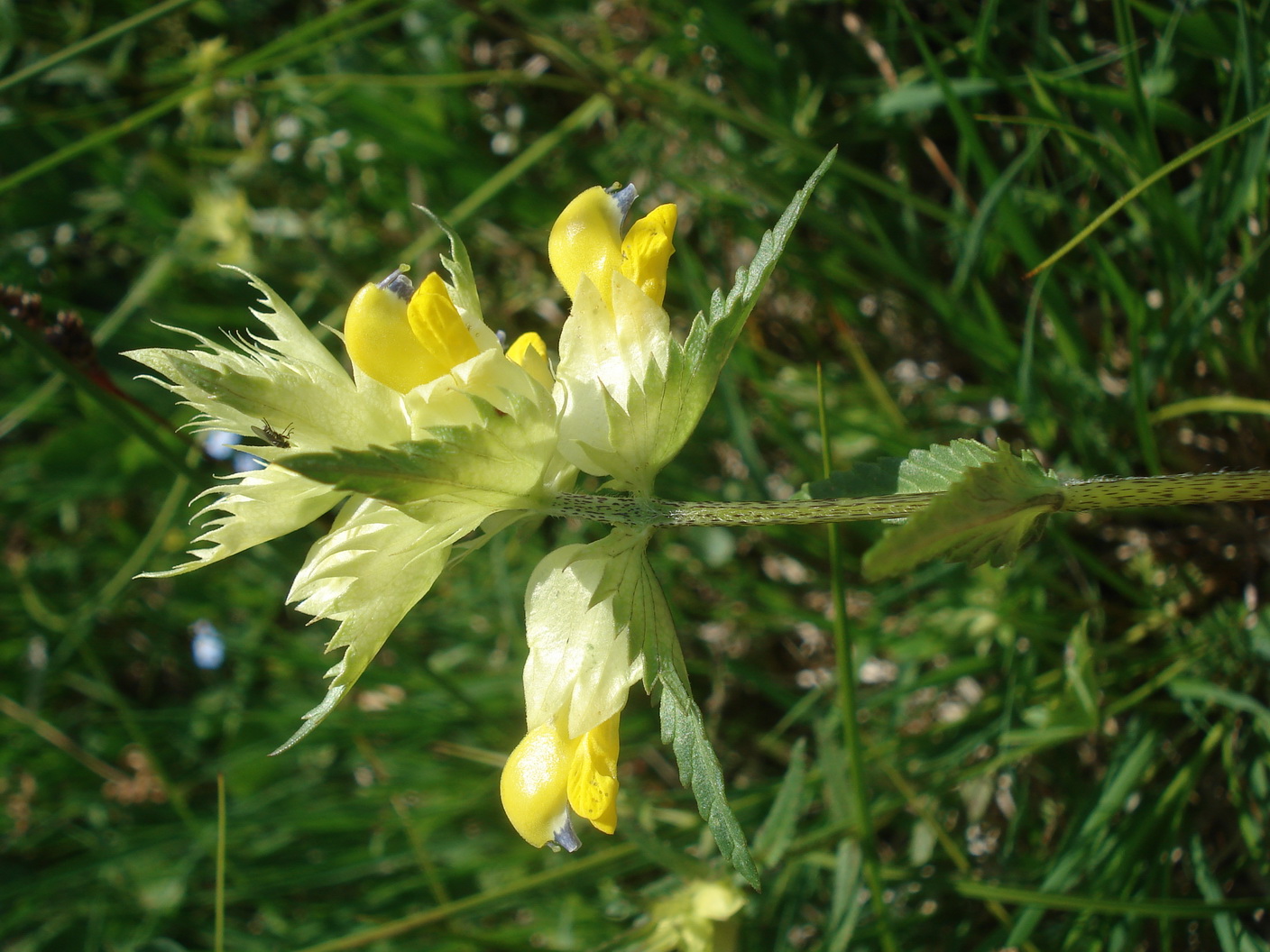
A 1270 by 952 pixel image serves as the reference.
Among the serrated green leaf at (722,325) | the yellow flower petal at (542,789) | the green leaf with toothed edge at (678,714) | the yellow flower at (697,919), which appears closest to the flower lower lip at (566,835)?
the yellow flower petal at (542,789)

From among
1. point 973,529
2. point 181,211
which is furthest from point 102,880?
point 973,529

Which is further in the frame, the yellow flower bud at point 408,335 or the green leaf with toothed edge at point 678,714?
the yellow flower bud at point 408,335

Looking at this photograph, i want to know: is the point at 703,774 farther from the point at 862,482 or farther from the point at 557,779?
the point at 862,482

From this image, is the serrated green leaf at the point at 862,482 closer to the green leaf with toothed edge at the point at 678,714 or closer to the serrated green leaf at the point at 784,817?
the green leaf with toothed edge at the point at 678,714

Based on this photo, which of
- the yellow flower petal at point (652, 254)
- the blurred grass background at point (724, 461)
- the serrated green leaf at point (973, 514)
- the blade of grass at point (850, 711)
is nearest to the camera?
the serrated green leaf at point (973, 514)

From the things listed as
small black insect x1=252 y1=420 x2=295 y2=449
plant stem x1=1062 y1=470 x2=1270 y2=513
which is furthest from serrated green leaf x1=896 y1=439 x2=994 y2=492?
small black insect x1=252 y1=420 x2=295 y2=449

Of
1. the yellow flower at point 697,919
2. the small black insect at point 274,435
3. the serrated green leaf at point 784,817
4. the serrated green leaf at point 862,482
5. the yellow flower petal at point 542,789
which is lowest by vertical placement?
the yellow flower at point 697,919

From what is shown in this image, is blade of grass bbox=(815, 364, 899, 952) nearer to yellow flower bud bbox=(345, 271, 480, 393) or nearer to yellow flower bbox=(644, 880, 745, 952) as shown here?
yellow flower bbox=(644, 880, 745, 952)
